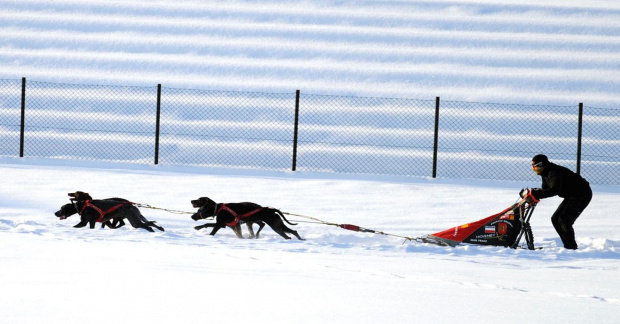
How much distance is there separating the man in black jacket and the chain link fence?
232 inches

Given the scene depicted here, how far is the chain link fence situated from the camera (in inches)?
611

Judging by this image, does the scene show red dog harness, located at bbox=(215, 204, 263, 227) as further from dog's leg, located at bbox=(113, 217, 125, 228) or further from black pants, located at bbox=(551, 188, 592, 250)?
black pants, located at bbox=(551, 188, 592, 250)

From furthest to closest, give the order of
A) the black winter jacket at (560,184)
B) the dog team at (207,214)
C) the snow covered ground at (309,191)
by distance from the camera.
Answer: the dog team at (207,214) → the black winter jacket at (560,184) → the snow covered ground at (309,191)

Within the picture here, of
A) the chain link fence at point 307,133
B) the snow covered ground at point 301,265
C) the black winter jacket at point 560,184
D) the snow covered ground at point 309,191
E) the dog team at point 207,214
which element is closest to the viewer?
the snow covered ground at point 301,265

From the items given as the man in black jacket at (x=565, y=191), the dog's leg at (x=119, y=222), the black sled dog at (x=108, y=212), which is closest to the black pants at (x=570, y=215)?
the man in black jacket at (x=565, y=191)

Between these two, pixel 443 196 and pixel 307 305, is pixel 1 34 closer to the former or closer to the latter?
pixel 443 196

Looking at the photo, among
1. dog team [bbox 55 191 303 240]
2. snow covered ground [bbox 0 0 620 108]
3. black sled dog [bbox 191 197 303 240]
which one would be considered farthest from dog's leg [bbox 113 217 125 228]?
snow covered ground [bbox 0 0 620 108]

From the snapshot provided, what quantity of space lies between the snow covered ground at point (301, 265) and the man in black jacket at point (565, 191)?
12.3 inches

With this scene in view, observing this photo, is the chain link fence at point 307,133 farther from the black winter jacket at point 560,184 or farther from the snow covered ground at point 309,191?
the black winter jacket at point 560,184

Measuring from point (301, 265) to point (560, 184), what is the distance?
2719mm

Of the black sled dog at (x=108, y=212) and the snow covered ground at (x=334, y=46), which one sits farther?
the snow covered ground at (x=334, y=46)

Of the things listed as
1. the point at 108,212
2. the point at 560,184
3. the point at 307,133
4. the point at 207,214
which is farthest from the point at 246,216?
the point at 307,133

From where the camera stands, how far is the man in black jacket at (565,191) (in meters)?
8.50

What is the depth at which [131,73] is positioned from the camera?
19.4 metres
